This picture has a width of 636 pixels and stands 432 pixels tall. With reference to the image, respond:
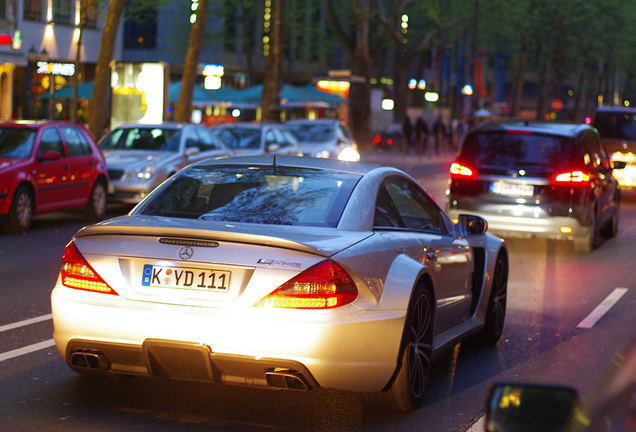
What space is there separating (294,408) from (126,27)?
58.7 m

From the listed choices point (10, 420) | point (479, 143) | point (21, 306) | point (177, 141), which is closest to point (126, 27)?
point (177, 141)

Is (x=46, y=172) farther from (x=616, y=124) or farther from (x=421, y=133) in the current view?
(x=421, y=133)

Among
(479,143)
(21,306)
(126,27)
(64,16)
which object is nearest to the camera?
(21,306)

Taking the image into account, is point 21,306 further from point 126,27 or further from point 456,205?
point 126,27

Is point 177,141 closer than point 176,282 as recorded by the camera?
No

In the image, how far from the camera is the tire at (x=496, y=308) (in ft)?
26.3

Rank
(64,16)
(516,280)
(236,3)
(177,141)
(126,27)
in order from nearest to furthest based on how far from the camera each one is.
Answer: (516,280)
(177,141)
(64,16)
(236,3)
(126,27)

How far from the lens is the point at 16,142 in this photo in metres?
16.1

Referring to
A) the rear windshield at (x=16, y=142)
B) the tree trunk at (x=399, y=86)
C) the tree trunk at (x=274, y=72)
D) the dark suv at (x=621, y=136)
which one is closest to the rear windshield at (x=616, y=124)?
the dark suv at (x=621, y=136)

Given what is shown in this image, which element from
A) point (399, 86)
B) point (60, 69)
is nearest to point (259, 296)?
point (60, 69)

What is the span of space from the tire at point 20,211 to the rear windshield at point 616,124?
1459 cm

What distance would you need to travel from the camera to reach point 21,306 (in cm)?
935

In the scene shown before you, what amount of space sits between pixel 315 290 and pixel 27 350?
284cm

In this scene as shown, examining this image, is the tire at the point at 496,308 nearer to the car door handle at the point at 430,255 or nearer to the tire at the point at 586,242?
the car door handle at the point at 430,255
